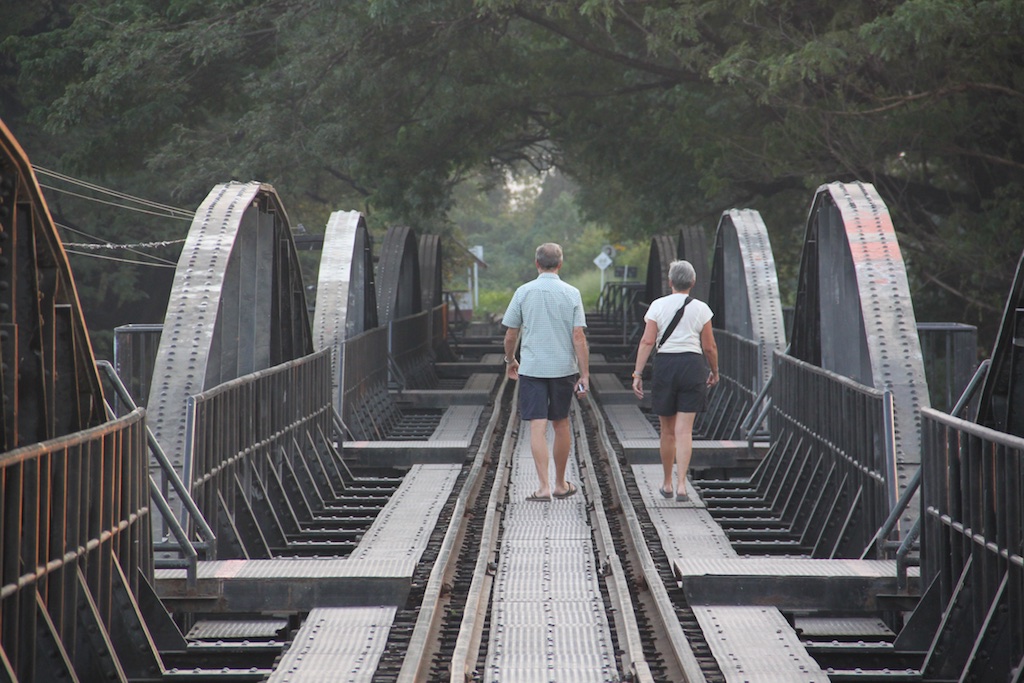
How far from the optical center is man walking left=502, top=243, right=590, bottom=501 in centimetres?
925

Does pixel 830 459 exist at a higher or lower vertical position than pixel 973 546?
A: lower

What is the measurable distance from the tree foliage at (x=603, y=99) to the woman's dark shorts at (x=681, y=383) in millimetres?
8618

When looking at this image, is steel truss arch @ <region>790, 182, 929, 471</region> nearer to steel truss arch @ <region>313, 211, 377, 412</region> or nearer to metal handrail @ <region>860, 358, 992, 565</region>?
metal handrail @ <region>860, 358, 992, 565</region>

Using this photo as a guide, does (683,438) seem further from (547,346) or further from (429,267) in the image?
(429,267)

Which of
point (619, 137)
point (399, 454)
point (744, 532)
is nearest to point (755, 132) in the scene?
point (619, 137)

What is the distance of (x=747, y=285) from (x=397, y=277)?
24.2ft

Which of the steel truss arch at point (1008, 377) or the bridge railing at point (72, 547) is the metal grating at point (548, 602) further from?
the steel truss arch at point (1008, 377)

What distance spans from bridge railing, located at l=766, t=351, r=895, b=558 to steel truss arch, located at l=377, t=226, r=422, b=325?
9.11 m

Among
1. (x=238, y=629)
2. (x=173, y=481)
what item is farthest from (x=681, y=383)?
(x=173, y=481)

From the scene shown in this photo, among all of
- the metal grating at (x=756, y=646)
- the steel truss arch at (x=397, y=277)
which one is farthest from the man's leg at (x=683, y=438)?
the steel truss arch at (x=397, y=277)

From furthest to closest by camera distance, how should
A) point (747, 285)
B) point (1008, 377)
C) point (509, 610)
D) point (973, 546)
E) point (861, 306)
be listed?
point (747, 285) → point (861, 306) → point (509, 610) → point (1008, 377) → point (973, 546)

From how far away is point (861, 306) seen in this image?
8.98m

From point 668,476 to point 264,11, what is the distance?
20117mm

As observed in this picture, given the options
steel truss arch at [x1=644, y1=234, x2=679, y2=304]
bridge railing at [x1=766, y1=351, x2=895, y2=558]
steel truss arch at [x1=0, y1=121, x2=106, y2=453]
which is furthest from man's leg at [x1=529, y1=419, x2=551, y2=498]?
steel truss arch at [x1=644, y1=234, x2=679, y2=304]
